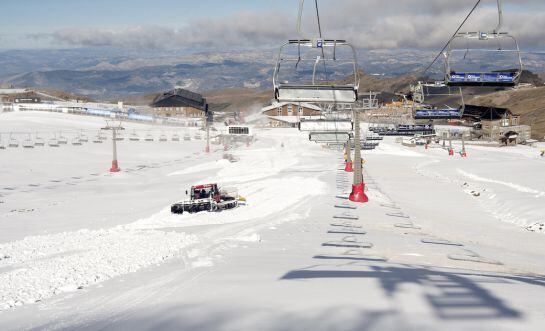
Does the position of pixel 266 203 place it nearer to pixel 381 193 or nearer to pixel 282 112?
pixel 381 193

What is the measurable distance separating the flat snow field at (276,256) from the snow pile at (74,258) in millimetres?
51

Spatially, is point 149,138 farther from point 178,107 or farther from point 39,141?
point 178,107

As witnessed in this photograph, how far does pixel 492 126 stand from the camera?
279 feet

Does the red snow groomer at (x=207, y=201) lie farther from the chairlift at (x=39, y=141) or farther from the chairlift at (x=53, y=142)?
the chairlift at (x=39, y=141)

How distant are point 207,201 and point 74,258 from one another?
816 centimetres

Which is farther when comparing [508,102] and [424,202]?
[508,102]

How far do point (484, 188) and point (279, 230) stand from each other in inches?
775

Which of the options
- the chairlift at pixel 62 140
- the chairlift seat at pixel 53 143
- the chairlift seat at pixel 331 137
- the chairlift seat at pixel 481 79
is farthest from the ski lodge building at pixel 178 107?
the chairlift seat at pixel 481 79

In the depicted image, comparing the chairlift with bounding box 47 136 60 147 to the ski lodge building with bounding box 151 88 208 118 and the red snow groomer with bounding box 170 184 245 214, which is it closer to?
the red snow groomer with bounding box 170 184 245 214

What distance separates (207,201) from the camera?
63.3ft

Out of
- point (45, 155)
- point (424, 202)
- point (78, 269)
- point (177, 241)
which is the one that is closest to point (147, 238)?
point (177, 241)

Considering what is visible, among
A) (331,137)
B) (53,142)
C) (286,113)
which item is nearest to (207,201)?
(331,137)

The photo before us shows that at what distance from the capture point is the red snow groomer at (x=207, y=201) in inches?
747

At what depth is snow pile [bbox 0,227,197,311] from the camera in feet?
29.2
